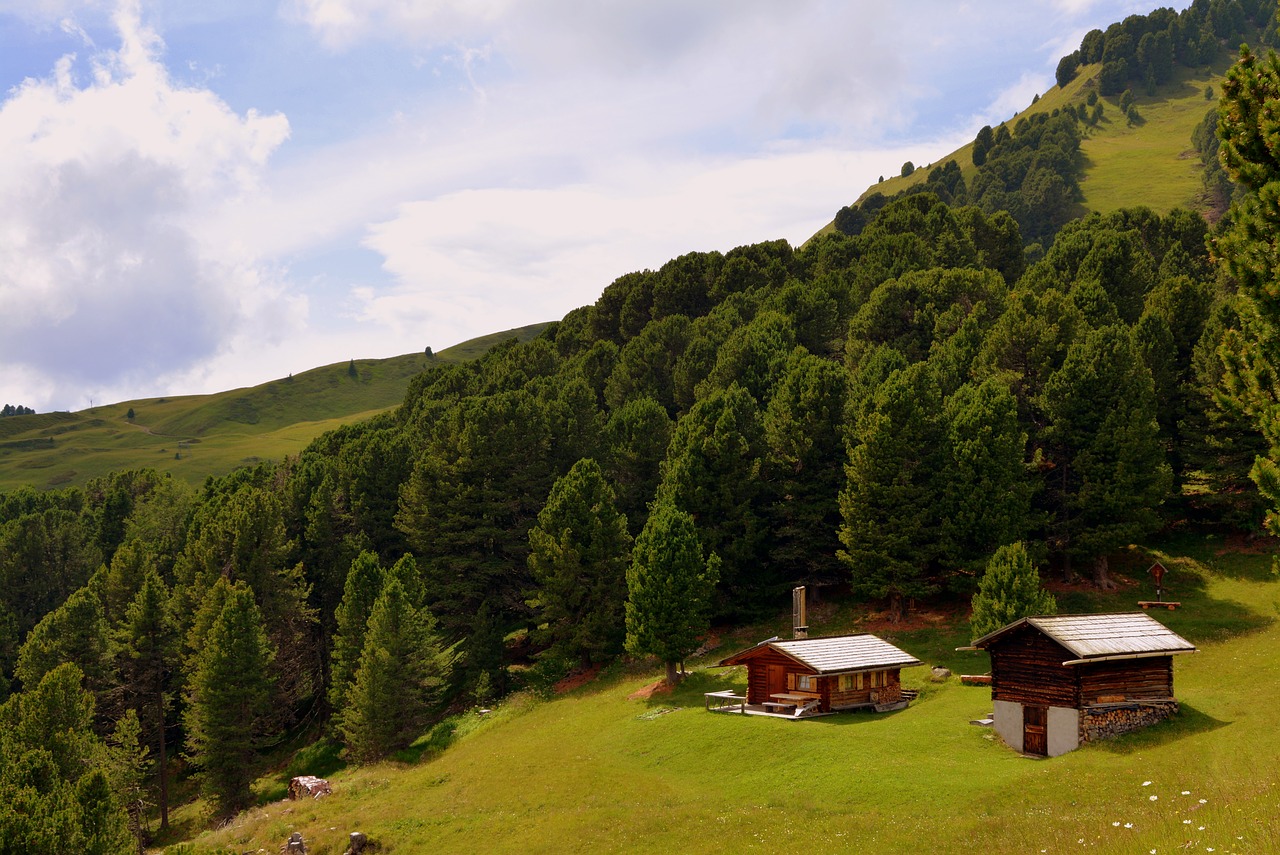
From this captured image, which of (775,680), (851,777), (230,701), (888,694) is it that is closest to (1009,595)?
(888,694)

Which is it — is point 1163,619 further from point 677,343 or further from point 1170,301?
point 677,343

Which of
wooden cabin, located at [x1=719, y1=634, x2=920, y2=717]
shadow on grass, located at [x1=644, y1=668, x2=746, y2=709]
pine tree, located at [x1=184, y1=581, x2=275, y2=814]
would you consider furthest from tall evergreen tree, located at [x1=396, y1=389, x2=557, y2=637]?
wooden cabin, located at [x1=719, y1=634, x2=920, y2=717]

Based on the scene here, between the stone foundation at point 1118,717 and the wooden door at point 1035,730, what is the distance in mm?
1400

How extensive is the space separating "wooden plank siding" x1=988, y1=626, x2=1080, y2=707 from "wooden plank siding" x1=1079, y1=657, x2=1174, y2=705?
2.00 feet

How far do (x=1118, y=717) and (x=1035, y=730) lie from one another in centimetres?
323

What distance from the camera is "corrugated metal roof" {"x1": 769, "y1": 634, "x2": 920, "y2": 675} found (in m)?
44.0

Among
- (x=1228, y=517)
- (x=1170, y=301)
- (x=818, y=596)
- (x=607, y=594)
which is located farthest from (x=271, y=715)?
(x=1170, y=301)

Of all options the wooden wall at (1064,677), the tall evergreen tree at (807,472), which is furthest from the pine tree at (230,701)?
the wooden wall at (1064,677)

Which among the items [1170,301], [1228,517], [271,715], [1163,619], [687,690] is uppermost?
[1170,301]

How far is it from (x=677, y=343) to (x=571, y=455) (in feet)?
95.9

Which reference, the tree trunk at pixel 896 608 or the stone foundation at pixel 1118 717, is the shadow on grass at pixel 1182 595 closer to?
the tree trunk at pixel 896 608

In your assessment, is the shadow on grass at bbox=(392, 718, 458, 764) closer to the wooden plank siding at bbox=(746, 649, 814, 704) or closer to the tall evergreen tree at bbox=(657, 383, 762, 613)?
the wooden plank siding at bbox=(746, 649, 814, 704)

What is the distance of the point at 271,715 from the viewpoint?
64.1m

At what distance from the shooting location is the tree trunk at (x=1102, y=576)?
5766 cm
